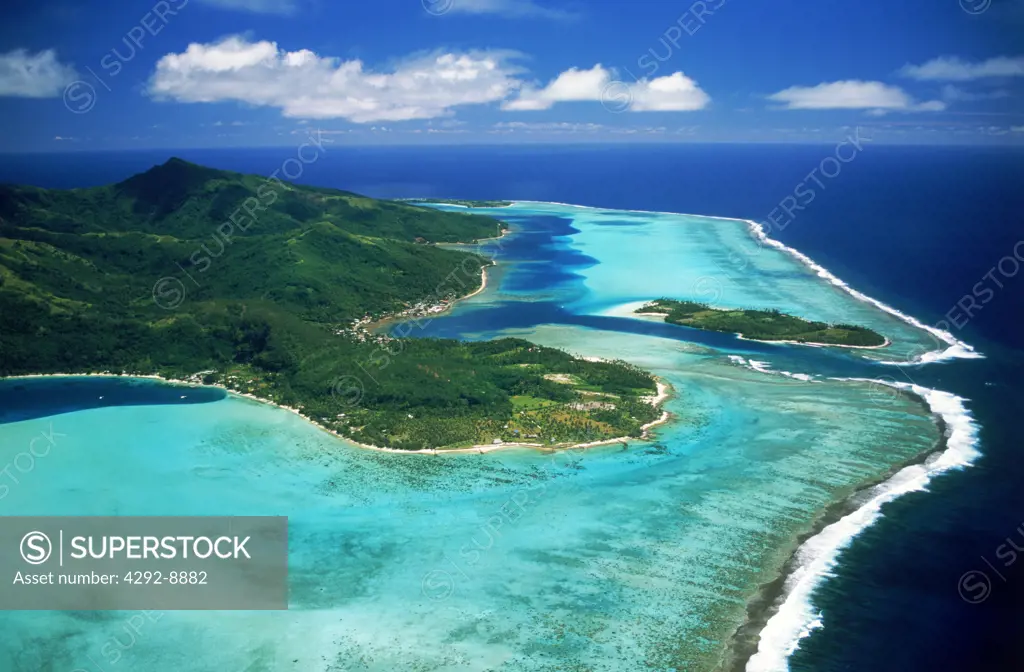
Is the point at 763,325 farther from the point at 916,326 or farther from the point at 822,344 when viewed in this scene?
the point at 916,326

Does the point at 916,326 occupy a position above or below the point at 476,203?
below

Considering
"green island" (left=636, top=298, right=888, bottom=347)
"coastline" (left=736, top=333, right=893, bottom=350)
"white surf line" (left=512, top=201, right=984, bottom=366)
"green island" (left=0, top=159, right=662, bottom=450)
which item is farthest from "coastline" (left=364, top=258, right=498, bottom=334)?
"white surf line" (left=512, top=201, right=984, bottom=366)

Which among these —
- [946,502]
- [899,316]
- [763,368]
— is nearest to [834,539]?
[946,502]

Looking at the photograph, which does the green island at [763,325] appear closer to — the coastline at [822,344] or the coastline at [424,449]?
the coastline at [822,344]

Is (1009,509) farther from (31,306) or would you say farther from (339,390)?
(31,306)

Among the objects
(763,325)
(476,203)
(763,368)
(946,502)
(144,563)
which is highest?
(476,203)

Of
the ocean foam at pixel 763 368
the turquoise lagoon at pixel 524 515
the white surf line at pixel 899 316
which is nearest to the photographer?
the turquoise lagoon at pixel 524 515

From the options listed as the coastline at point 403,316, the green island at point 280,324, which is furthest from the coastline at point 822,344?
the coastline at point 403,316
